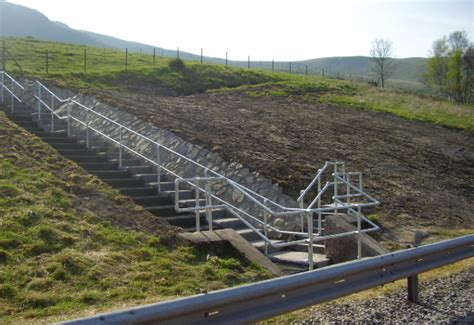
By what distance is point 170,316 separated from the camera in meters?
4.43

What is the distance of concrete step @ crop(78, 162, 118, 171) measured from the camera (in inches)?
531

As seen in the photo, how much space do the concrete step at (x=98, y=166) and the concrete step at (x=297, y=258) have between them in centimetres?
488

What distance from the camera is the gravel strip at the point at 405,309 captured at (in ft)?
19.9

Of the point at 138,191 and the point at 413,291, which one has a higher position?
the point at 138,191

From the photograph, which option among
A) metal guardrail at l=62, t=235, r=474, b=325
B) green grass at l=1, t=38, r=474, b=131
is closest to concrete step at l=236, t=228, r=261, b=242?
metal guardrail at l=62, t=235, r=474, b=325

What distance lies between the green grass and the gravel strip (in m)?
17.7

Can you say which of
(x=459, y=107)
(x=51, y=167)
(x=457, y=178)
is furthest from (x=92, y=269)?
(x=459, y=107)

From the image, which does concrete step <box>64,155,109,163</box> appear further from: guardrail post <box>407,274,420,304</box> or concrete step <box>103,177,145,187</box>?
guardrail post <box>407,274,420,304</box>

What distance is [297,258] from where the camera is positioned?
419 inches

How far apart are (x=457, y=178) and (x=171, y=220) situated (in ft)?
34.5

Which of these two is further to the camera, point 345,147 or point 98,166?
point 345,147

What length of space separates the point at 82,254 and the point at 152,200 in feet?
12.6

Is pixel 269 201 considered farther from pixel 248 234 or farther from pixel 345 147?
pixel 345 147

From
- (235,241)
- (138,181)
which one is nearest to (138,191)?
(138,181)
